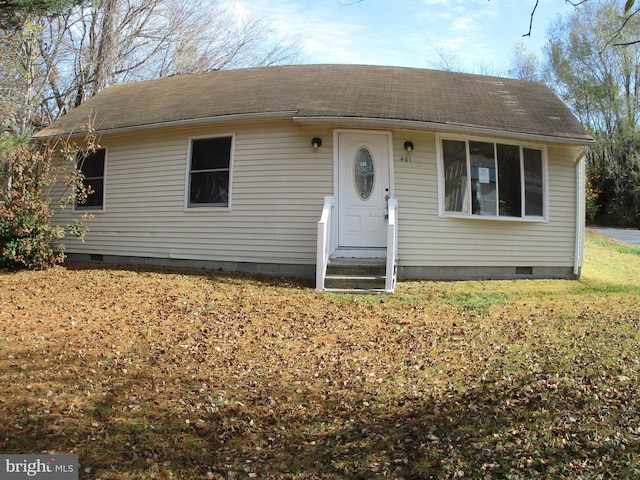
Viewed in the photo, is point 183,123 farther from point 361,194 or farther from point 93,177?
point 361,194

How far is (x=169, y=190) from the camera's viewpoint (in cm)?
1047

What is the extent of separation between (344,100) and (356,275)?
3.50 metres

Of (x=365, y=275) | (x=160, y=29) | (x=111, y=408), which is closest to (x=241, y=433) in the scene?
(x=111, y=408)

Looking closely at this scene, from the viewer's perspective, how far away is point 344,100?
9.82 metres

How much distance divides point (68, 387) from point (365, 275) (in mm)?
5379

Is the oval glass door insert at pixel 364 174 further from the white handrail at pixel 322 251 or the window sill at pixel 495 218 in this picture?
the window sill at pixel 495 218

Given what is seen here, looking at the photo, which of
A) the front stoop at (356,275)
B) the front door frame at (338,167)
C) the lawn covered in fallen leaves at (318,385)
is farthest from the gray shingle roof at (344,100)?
the lawn covered in fallen leaves at (318,385)

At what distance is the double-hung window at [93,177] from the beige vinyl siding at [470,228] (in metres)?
6.61

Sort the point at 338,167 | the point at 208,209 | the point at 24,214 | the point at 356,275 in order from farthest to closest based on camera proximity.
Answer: the point at 208,209
the point at 24,214
the point at 338,167
the point at 356,275

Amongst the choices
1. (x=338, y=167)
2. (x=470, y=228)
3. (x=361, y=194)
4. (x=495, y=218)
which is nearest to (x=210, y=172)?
(x=338, y=167)

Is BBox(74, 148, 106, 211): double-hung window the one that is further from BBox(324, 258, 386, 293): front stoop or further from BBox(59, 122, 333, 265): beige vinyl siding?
BBox(324, 258, 386, 293): front stoop

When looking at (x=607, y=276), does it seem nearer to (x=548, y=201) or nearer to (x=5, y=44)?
(x=548, y=201)
